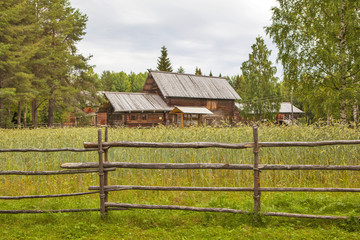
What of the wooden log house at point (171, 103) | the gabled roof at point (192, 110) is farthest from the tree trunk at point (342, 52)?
the gabled roof at point (192, 110)

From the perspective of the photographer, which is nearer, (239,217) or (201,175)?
(239,217)

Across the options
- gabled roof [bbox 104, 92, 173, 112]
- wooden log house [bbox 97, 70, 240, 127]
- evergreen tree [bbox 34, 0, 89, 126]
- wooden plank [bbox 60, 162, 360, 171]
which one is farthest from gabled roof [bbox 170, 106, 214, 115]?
wooden plank [bbox 60, 162, 360, 171]

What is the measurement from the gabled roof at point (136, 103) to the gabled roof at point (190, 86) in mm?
1268

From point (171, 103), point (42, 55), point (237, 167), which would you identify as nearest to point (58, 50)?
point (42, 55)

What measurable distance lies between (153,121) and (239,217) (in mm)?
25447

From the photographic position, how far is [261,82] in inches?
1363

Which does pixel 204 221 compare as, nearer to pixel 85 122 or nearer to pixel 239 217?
pixel 239 217

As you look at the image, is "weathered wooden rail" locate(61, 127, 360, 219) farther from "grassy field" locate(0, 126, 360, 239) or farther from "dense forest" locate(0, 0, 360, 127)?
"dense forest" locate(0, 0, 360, 127)

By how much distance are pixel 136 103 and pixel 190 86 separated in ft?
23.8

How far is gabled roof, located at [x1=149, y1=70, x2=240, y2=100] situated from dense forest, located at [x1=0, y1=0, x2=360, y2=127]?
2888mm

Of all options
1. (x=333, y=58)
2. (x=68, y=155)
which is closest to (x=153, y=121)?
(x=333, y=58)

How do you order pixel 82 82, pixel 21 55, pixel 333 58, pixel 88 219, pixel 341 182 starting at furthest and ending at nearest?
pixel 82 82
pixel 21 55
pixel 333 58
pixel 341 182
pixel 88 219

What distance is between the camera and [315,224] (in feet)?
16.3

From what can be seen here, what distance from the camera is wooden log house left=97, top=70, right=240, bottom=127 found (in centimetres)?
2973
